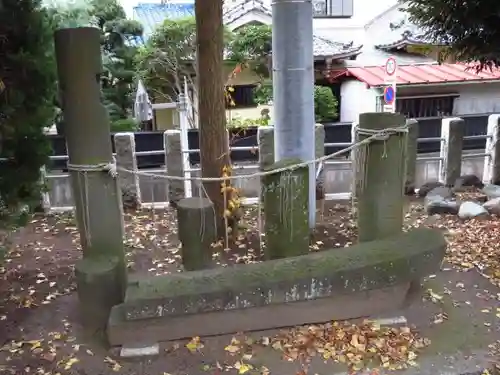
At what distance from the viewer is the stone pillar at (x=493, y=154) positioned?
324 inches

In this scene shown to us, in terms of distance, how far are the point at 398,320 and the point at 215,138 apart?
109 inches

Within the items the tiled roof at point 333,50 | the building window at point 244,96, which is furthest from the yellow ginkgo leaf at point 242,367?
the tiled roof at point 333,50

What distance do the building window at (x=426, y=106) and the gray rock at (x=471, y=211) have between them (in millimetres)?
7190

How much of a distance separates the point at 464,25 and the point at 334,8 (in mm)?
12101

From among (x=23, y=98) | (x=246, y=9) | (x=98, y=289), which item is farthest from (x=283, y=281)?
(x=246, y=9)

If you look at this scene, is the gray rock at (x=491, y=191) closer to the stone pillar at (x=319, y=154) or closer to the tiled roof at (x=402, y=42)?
the stone pillar at (x=319, y=154)

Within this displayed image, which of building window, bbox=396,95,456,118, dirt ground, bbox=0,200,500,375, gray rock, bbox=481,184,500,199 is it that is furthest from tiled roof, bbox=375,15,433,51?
dirt ground, bbox=0,200,500,375

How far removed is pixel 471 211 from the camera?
6465 mm

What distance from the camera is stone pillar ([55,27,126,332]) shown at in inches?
141

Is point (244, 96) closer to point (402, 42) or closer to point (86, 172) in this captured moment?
point (402, 42)

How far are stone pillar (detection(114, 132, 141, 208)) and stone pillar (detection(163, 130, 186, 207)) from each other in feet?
1.74

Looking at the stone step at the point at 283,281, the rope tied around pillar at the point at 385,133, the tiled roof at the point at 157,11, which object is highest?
the tiled roof at the point at 157,11

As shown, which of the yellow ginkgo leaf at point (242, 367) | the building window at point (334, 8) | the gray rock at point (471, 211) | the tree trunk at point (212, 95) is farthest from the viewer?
the building window at point (334, 8)

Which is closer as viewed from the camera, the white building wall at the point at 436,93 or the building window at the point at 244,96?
the white building wall at the point at 436,93
